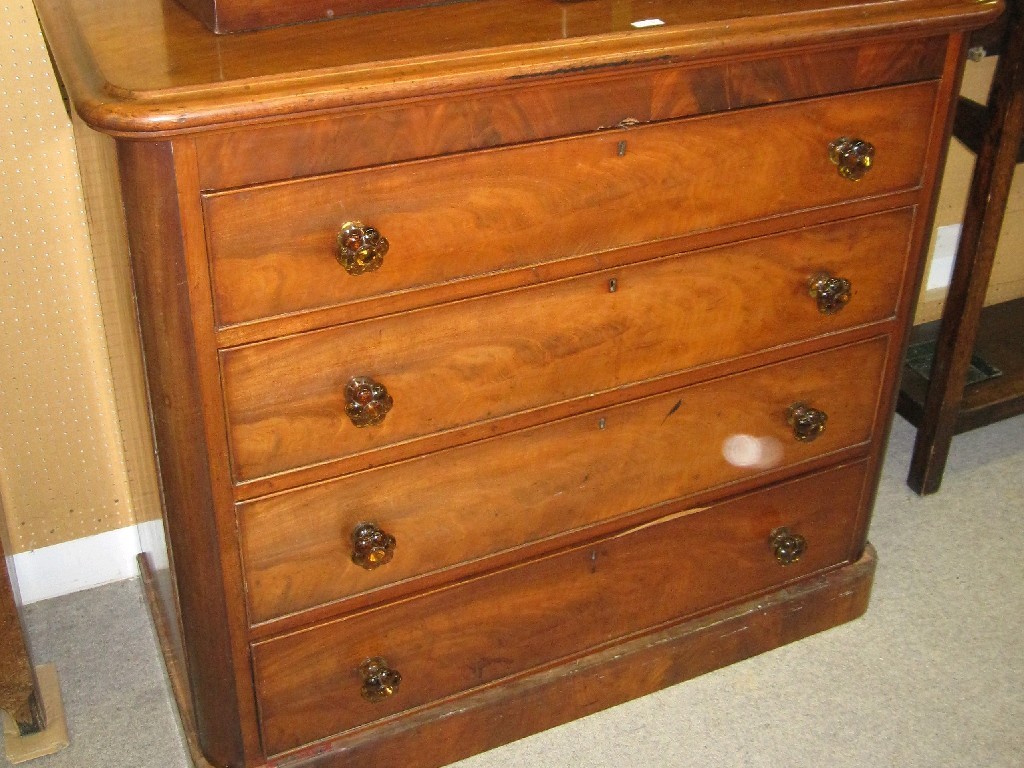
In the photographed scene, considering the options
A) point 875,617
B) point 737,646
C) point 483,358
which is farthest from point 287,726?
point 875,617

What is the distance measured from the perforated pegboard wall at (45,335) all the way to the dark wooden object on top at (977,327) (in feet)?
5.13

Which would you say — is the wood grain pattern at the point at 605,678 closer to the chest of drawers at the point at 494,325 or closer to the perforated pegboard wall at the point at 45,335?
the chest of drawers at the point at 494,325

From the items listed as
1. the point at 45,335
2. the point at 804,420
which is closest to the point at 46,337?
the point at 45,335

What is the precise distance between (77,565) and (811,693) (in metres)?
1.33

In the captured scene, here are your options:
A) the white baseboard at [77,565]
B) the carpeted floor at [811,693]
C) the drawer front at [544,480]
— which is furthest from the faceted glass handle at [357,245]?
the white baseboard at [77,565]

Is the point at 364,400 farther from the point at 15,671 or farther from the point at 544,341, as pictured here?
the point at 15,671

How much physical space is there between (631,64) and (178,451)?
70 centimetres

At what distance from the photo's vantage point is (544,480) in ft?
5.32

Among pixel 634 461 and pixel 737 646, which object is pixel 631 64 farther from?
pixel 737 646

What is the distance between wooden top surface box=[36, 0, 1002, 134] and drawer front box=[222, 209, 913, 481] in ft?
0.95

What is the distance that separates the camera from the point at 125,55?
130 centimetres

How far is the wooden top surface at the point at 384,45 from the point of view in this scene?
1179 millimetres

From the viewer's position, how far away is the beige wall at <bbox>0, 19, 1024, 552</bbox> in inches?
67.8

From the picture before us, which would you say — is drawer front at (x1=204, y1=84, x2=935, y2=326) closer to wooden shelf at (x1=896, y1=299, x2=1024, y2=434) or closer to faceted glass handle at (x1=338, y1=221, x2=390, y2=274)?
faceted glass handle at (x1=338, y1=221, x2=390, y2=274)
